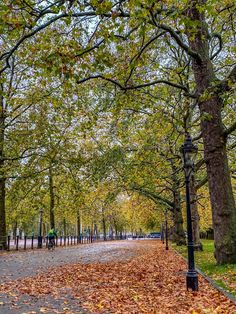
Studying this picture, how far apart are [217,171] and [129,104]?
14.7 feet

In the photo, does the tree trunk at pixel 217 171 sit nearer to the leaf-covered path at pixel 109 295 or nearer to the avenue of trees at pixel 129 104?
the avenue of trees at pixel 129 104

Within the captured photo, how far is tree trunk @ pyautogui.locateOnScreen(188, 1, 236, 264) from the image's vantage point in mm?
10812

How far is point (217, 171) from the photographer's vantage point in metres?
11.2

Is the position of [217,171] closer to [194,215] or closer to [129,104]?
[129,104]

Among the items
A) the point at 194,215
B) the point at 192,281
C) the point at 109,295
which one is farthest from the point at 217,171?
the point at 194,215

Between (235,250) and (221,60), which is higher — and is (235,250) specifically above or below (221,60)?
below

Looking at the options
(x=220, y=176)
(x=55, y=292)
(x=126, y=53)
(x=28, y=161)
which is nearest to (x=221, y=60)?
(x=126, y=53)

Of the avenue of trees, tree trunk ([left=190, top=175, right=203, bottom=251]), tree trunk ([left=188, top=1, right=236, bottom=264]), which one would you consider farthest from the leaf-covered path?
tree trunk ([left=190, top=175, right=203, bottom=251])

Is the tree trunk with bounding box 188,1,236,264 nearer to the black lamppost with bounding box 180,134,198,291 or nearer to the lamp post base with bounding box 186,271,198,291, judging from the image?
the black lamppost with bounding box 180,134,198,291

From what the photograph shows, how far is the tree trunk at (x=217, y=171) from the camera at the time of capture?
10812mm

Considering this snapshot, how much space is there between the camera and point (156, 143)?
685 inches

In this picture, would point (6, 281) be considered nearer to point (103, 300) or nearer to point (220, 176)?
point (103, 300)

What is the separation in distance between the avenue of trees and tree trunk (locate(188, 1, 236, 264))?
31mm

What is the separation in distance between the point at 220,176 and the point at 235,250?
229cm
